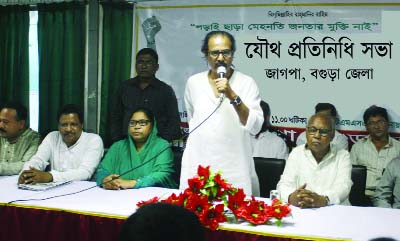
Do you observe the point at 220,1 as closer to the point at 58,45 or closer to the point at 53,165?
the point at 58,45

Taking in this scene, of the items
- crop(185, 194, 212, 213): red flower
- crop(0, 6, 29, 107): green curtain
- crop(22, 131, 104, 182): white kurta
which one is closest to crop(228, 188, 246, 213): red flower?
crop(185, 194, 212, 213): red flower

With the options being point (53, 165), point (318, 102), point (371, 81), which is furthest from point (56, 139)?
point (371, 81)

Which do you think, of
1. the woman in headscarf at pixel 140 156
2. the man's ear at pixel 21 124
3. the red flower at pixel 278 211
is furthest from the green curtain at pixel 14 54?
the red flower at pixel 278 211

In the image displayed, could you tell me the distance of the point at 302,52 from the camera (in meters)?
4.62

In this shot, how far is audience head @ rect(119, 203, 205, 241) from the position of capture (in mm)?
970

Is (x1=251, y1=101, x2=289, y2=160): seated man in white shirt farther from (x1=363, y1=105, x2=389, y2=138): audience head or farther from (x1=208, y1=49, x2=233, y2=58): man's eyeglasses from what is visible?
(x1=208, y1=49, x2=233, y2=58): man's eyeglasses

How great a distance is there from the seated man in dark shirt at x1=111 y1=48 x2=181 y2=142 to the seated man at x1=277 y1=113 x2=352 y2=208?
1474mm

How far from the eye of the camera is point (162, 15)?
4.97 metres

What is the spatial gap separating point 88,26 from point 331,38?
7.46ft

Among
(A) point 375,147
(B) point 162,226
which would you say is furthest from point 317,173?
(B) point 162,226

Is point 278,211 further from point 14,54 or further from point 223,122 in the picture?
point 14,54

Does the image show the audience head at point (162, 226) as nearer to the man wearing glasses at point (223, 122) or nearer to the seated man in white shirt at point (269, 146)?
the man wearing glasses at point (223, 122)

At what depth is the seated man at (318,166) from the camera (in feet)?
10.2

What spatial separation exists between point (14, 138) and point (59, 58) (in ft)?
4.49
